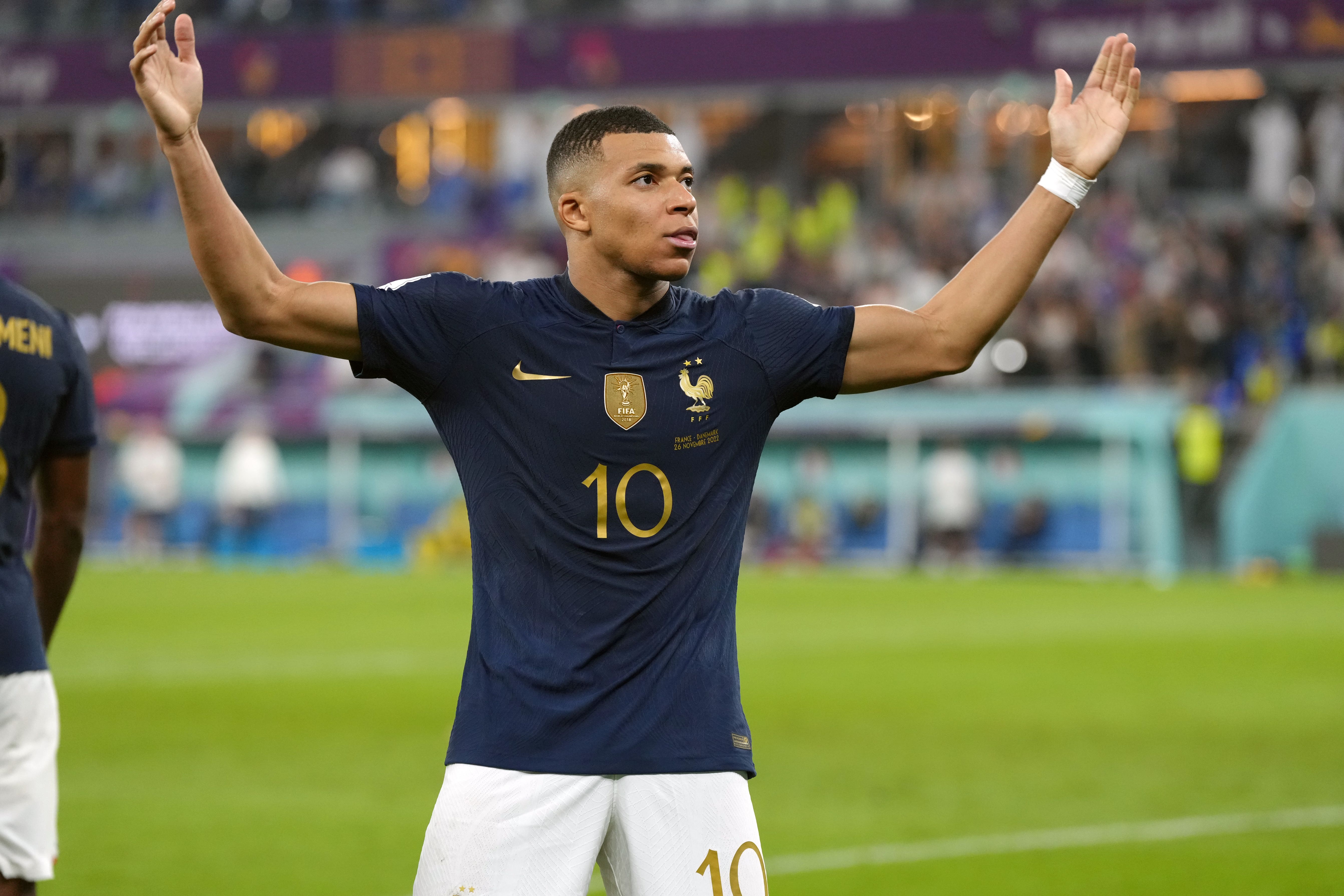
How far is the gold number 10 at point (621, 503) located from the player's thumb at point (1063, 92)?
1.16 m

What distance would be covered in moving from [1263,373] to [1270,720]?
1495 centimetres

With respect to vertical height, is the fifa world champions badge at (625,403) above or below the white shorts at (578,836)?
above

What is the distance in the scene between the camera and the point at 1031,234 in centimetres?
391

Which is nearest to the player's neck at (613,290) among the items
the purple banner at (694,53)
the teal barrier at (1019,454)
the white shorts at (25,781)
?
the white shorts at (25,781)

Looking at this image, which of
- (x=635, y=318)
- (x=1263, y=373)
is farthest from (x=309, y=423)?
(x=635, y=318)

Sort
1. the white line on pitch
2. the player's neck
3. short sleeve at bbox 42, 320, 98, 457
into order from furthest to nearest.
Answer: the white line on pitch < short sleeve at bbox 42, 320, 98, 457 < the player's neck

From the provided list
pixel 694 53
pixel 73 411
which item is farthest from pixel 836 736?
pixel 694 53

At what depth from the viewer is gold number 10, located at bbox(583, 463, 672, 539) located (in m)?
3.77

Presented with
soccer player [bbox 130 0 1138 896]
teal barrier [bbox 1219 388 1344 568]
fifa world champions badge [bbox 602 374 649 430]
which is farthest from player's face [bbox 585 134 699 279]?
teal barrier [bbox 1219 388 1344 568]

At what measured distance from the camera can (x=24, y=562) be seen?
4.84 metres

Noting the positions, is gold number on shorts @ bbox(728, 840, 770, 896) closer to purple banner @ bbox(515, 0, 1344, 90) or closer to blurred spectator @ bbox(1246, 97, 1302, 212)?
purple banner @ bbox(515, 0, 1344, 90)

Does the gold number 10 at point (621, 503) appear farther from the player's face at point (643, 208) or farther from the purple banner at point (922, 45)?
the purple banner at point (922, 45)

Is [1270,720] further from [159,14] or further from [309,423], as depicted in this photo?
[309,423]

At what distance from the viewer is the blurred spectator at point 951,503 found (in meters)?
27.4
